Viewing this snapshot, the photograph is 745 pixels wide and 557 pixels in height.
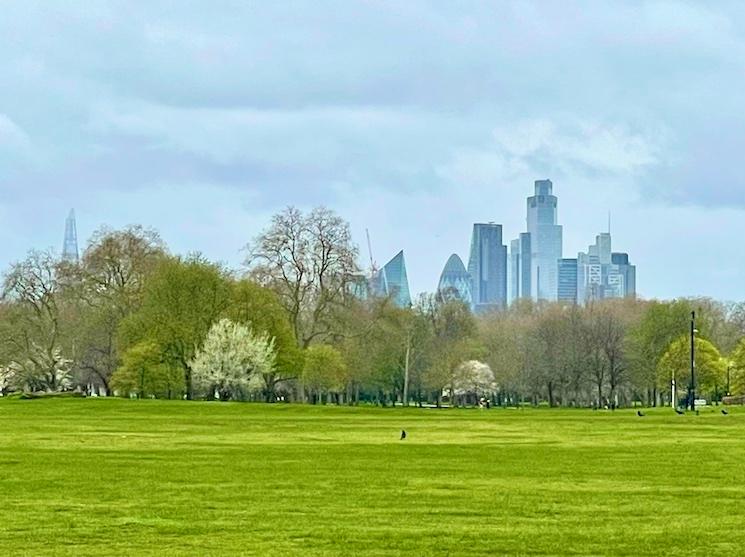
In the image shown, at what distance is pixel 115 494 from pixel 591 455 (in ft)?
55.2

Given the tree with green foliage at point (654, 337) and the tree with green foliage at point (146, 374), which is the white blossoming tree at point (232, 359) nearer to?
the tree with green foliage at point (146, 374)

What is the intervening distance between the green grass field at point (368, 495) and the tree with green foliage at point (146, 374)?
4876 centimetres

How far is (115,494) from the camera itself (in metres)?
25.2

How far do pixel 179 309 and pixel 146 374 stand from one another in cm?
521

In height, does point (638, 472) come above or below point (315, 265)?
below

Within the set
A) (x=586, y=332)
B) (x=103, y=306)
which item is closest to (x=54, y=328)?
(x=103, y=306)

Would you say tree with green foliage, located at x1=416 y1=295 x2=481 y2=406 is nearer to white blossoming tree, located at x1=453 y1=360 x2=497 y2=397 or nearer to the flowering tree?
white blossoming tree, located at x1=453 y1=360 x2=497 y2=397

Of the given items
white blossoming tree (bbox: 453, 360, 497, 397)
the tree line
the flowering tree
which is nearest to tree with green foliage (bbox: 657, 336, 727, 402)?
the tree line

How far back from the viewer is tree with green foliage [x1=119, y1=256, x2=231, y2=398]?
99.1 m

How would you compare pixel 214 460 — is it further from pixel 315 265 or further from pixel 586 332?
pixel 586 332

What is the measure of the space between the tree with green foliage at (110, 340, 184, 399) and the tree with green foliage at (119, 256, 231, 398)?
1.76ft

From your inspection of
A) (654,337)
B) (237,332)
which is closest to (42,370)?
(237,332)

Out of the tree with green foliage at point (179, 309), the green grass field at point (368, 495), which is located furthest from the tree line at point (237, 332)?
the green grass field at point (368, 495)

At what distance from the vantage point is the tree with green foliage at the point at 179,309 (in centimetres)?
9906
